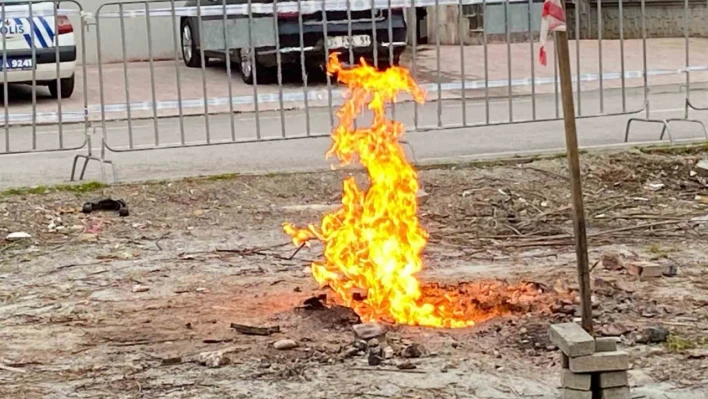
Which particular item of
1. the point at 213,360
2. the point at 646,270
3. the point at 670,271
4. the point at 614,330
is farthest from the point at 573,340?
the point at 670,271

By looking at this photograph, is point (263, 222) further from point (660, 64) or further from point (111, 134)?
point (660, 64)

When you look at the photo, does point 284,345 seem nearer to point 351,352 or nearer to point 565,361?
point 351,352

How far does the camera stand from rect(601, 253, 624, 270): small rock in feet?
22.9

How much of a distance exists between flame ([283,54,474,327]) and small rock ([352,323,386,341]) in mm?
259

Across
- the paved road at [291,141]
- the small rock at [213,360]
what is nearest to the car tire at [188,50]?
the paved road at [291,141]

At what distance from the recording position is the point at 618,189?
9352mm

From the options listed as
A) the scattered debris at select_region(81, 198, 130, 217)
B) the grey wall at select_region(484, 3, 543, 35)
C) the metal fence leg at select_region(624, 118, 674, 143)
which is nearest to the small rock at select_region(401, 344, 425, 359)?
the scattered debris at select_region(81, 198, 130, 217)

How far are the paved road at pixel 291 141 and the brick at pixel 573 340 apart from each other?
5.76 m

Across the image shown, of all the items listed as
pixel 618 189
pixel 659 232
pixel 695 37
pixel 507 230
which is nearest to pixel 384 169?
pixel 507 230

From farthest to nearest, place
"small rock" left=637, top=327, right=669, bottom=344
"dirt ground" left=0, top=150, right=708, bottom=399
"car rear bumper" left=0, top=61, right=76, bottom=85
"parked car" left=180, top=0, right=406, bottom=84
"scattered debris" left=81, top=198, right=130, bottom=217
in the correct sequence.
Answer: "car rear bumper" left=0, top=61, right=76, bottom=85, "parked car" left=180, top=0, right=406, bottom=84, "scattered debris" left=81, top=198, right=130, bottom=217, "small rock" left=637, top=327, right=669, bottom=344, "dirt ground" left=0, top=150, right=708, bottom=399

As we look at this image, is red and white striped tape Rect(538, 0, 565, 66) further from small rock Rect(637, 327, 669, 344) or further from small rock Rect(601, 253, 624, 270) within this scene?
small rock Rect(601, 253, 624, 270)

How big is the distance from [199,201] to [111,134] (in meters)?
4.37

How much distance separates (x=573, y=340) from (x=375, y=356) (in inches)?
39.5

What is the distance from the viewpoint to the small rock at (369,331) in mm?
5648
